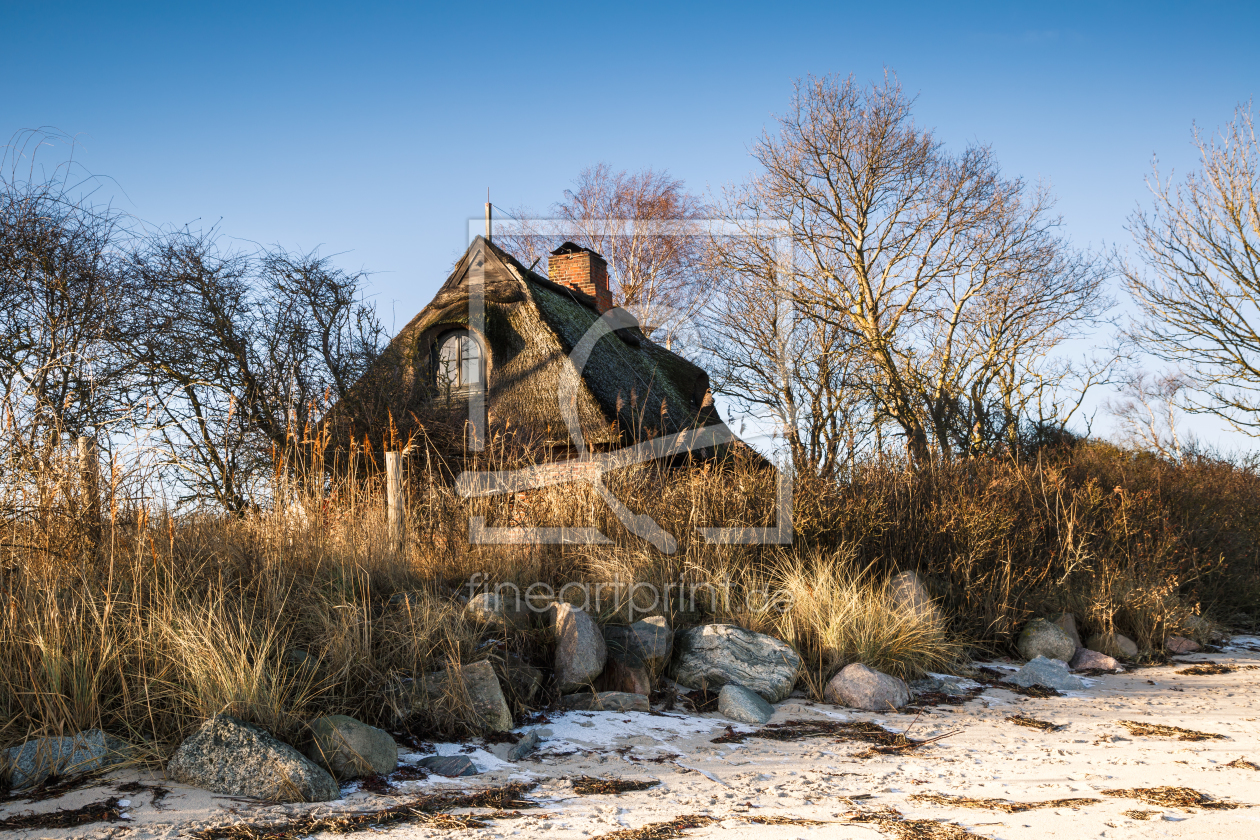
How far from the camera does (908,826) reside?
289 centimetres

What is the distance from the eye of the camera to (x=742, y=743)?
4.02m

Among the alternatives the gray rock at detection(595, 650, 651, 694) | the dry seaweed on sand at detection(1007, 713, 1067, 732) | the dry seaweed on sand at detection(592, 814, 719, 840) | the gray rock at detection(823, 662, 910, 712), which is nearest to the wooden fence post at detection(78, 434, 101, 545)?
the gray rock at detection(595, 650, 651, 694)

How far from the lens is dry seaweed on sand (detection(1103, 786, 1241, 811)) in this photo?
10.5 feet

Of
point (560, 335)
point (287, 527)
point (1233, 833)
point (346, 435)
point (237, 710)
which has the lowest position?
point (1233, 833)

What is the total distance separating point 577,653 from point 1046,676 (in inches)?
134

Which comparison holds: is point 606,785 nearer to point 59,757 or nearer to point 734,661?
point 734,661

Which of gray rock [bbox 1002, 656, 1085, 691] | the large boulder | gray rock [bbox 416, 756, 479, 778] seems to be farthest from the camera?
gray rock [bbox 1002, 656, 1085, 691]

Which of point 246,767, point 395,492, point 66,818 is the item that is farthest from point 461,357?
point 66,818

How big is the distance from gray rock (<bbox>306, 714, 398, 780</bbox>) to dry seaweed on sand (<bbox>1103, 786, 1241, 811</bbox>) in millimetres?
3084

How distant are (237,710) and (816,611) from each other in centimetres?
358

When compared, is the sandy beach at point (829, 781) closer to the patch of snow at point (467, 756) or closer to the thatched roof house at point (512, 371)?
the patch of snow at point (467, 756)

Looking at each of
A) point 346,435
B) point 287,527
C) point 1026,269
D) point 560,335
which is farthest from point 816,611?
point 1026,269

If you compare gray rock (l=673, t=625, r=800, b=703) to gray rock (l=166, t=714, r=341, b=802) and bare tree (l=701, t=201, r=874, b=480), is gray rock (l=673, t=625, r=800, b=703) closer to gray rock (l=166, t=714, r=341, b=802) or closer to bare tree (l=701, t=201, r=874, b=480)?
gray rock (l=166, t=714, r=341, b=802)

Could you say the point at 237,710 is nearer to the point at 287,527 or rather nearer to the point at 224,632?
the point at 224,632
